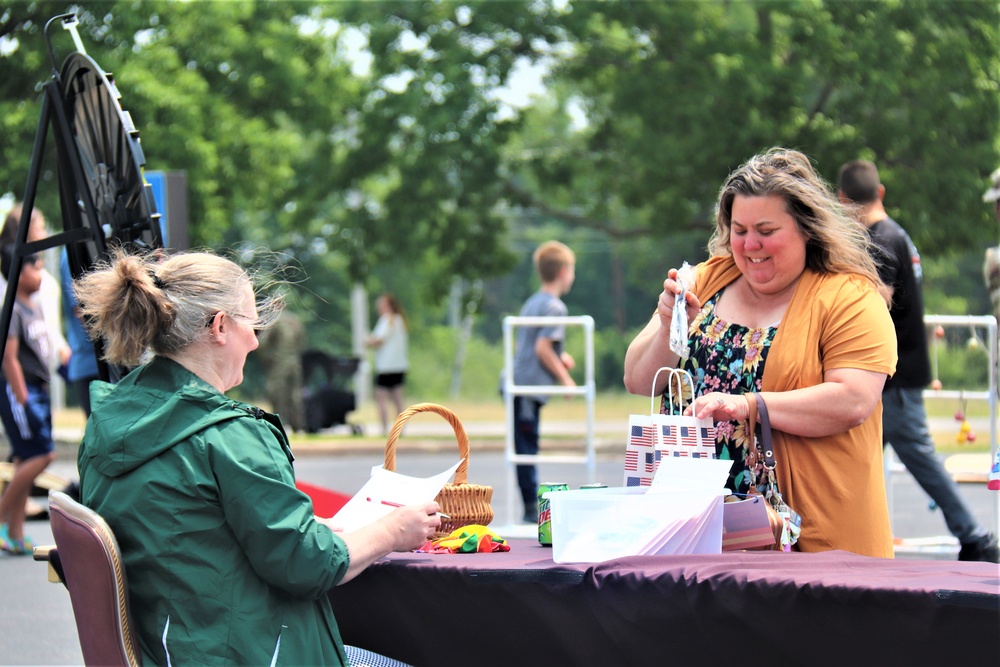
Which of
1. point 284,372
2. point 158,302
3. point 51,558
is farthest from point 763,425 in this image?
point 284,372

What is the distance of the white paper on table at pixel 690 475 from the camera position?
2746 mm

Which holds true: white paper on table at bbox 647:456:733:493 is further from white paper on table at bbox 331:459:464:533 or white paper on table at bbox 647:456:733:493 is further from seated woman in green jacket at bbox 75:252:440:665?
seated woman in green jacket at bbox 75:252:440:665

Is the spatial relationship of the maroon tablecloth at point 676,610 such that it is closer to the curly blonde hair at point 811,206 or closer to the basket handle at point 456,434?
the basket handle at point 456,434

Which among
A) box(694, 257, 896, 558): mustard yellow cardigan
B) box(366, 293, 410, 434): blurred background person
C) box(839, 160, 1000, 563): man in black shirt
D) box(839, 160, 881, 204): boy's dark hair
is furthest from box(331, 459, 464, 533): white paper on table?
box(366, 293, 410, 434): blurred background person

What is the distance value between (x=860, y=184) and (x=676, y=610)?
13.2 feet

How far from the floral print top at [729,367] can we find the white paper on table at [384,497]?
0.76 metres

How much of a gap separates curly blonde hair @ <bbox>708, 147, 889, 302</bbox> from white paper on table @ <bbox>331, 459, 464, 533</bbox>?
1117mm

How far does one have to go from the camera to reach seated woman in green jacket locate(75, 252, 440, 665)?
2322 mm

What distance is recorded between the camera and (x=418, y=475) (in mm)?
11891

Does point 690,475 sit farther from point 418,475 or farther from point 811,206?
point 418,475

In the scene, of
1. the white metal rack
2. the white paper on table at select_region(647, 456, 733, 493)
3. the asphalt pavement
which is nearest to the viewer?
the white paper on table at select_region(647, 456, 733, 493)

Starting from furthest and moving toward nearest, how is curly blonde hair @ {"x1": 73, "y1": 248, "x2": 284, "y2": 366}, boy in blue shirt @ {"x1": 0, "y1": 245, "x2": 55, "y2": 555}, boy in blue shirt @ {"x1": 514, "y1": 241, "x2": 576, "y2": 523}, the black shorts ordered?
the black shorts < boy in blue shirt @ {"x1": 514, "y1": 241, "x2": 576, "y2": 523} < boy in blue shirt @ {"x1": 0, "y1": 245, "x2": 55, "y2": 555} < curly blonde hair @ {"x1": 73, "y1": 248, "x2": 284, "y2": 366}

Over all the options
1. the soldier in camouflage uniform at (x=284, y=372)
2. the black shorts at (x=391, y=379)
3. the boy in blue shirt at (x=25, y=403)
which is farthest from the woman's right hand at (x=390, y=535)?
the soldier in camouflage uniform at (x=284, y=372)

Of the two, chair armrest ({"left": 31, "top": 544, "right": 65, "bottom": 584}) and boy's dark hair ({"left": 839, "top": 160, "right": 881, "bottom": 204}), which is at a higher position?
boy's dark hair ({"left": 839, "top": 160, "right": 881, "bottom": 204})
